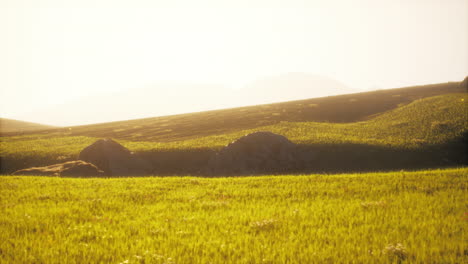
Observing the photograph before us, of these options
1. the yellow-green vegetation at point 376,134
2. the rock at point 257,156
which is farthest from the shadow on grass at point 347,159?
the yellow-green vegetation at point 376,134

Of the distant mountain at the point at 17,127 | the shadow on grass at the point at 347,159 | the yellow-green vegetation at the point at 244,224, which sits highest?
the distant mountain at the point at 17,127

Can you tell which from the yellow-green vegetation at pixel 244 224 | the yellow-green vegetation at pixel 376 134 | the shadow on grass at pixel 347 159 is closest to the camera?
the yellow-green vegetation at pixel 244 224

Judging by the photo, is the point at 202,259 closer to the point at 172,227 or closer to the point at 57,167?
the point at 172,227

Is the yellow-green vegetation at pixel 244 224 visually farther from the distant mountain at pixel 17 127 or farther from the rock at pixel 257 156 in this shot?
the distant mountain at pixel 17 127

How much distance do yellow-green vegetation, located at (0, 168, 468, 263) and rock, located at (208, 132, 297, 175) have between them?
12762 millimetres

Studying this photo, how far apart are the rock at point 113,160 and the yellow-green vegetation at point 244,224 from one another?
45.7 feet

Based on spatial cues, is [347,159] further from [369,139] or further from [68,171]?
[68,171]

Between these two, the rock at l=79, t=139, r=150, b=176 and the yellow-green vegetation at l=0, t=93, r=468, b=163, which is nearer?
the rock at l=79, t=139, r=150, b=176

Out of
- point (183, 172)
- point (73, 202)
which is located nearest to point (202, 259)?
point (73, 202)

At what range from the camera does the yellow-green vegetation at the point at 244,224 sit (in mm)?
6883

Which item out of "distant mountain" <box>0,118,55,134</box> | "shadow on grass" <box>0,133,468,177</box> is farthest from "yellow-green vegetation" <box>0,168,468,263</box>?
"distant mountain" <box>0,118,55,134</box>

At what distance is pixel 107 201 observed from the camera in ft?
44.1

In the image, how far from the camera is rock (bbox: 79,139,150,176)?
30266 millimetres

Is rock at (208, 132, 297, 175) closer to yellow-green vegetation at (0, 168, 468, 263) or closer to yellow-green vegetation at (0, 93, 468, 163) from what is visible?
yellow-green vegetation at (0, 93, 468, 163)
